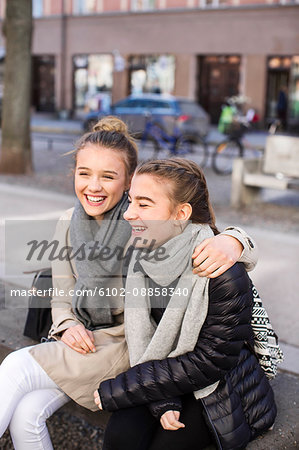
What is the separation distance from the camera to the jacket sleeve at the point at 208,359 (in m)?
2.26

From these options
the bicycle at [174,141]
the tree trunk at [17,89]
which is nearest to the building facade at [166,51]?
the bicycle at [174,141]

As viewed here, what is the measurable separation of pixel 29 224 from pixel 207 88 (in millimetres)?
21848

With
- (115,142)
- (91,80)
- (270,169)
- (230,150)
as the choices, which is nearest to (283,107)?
(91,80)

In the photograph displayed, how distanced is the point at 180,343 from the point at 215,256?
0.35m

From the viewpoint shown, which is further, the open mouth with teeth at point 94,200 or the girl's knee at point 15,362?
the open mouth with teeth at point 94,200

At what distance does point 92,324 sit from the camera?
273 cm

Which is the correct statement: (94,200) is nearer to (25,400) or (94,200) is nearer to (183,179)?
(183,179)

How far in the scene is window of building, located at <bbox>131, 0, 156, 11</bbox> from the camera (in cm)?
2770

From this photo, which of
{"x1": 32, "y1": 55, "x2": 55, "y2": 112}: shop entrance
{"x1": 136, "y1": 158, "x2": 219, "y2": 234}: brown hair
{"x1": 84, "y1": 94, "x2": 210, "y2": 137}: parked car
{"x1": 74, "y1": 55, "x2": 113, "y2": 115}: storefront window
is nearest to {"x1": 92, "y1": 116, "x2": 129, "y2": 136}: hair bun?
{"x1": 136, "y1": 158, "x2": 219, "y2": 234}: brown hair

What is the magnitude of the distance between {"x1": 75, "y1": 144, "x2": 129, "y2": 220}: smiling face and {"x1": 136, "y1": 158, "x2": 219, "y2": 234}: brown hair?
0.36 meters

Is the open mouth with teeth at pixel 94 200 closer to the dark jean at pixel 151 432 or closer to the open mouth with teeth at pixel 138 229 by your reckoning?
the open mouth with teeth at pixel 138 229

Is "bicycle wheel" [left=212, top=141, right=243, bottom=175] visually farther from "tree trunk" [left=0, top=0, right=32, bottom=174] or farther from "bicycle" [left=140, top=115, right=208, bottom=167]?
"tree trunk" [left=0, top=0, right=32, bottom=174]

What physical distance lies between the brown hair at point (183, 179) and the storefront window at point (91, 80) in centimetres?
2686

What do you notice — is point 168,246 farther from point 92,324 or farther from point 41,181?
point 41,181
